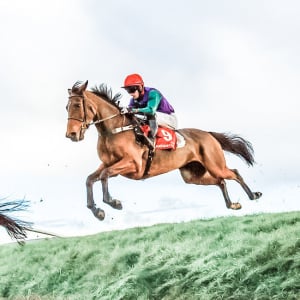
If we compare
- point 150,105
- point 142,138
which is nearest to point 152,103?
point 150,105

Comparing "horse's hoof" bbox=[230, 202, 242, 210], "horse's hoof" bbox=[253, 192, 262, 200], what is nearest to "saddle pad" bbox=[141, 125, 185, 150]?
"horse's hoof" bbox=[230, 202, 242, 210]

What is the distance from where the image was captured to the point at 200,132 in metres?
10.7

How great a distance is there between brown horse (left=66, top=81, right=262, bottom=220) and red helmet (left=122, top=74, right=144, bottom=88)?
606 millimetres

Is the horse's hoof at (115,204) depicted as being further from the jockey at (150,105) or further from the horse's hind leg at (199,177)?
the horse's hind leg at (199,177)

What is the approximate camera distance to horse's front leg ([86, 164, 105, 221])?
8.27 meters

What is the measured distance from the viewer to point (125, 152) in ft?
31.0

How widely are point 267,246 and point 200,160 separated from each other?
143 centimetres

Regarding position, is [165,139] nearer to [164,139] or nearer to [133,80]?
[164,139]

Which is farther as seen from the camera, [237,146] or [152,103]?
[237,146]

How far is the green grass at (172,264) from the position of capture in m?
9.68

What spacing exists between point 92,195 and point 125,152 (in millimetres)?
910

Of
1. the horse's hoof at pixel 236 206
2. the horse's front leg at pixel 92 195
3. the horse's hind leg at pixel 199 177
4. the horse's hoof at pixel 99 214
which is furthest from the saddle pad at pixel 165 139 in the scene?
the horse's hoof at pixel 99 214

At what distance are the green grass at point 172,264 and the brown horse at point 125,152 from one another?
0.90m

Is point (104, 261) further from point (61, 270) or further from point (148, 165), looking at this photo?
point (148, 165)
